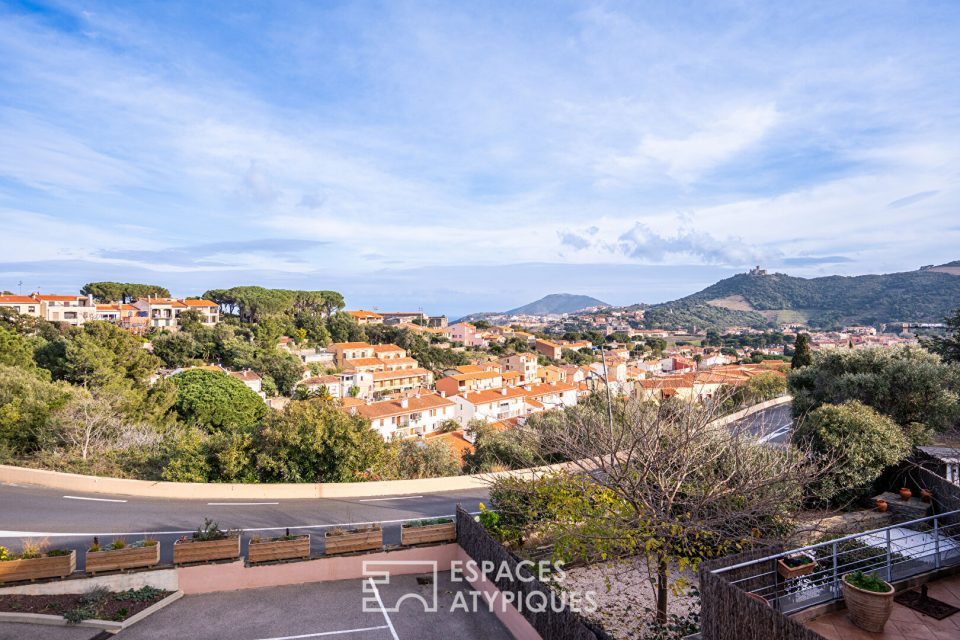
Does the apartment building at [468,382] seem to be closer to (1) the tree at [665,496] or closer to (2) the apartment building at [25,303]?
(1) the tree at [665,496]

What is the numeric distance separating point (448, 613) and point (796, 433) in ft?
34.7

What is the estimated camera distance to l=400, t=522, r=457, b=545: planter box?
361 inches

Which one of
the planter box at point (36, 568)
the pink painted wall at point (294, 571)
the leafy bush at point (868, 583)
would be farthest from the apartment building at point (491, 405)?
the leafy bush at point (868, 583)

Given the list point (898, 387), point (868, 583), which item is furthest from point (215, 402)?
point (898, 387)

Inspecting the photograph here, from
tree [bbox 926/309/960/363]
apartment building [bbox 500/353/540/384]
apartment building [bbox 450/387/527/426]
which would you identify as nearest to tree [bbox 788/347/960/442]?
tree [bbox 926/309/960/363]

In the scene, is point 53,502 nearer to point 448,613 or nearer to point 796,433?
Answer: point 448,613

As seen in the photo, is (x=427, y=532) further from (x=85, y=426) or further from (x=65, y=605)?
(x=85, y=426)

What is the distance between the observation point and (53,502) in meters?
11.6

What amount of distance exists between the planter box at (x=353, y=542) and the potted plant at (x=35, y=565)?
3.77 m

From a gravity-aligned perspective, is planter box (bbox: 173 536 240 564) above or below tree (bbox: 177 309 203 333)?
below

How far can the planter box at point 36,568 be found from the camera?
740 centimetres

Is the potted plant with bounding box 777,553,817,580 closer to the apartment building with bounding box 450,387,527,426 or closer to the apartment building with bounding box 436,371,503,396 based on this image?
the apartment building with bounding box 450,387,527,426

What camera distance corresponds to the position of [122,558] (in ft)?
25.6

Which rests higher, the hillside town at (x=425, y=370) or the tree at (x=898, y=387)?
the tree at (x=898, y=387)
